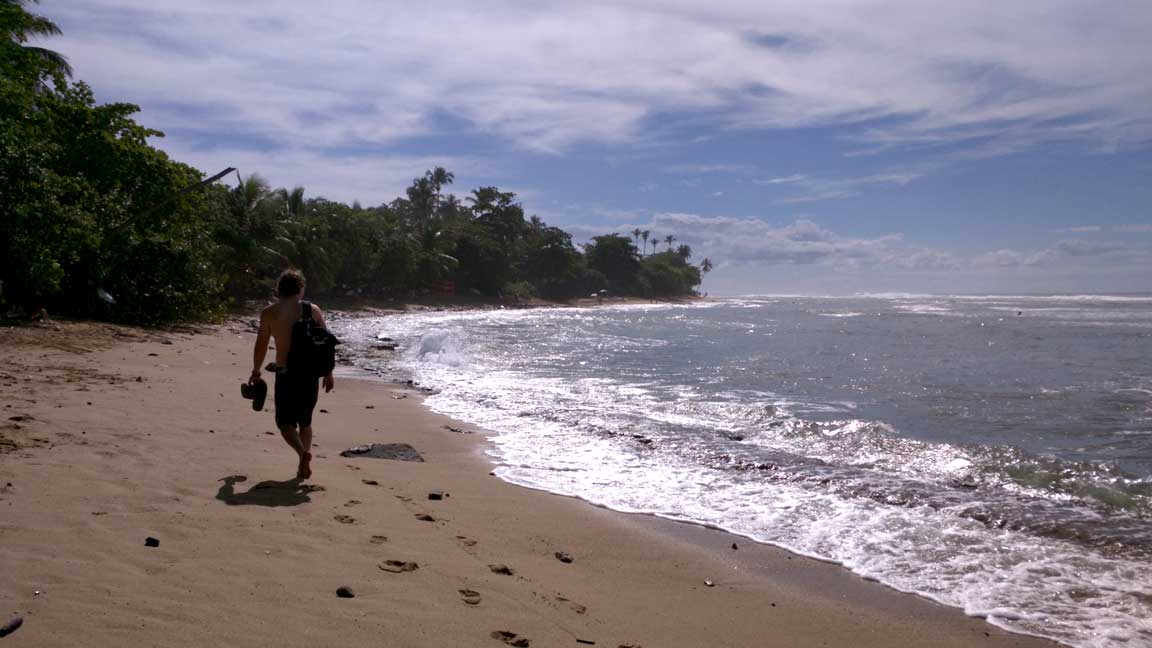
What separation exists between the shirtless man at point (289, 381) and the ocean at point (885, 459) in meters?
1.98

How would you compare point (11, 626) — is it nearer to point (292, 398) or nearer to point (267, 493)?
point (267, 493)

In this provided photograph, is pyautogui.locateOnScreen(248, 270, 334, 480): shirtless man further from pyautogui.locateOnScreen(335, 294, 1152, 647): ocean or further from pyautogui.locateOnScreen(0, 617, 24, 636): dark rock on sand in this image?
pyautogui.locateOnScreen(0, 617, 24, 636): dark rock on sand

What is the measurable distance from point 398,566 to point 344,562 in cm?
27

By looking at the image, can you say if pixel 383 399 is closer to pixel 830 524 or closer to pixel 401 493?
pixel 401 493

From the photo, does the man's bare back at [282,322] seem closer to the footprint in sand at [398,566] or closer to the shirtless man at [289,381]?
the shirtless man at [289,381]

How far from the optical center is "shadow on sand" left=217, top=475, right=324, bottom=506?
4.80m

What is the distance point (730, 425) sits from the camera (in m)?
9.98

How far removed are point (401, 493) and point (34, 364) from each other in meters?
6.63

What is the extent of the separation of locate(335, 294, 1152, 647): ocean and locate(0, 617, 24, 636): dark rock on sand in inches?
159

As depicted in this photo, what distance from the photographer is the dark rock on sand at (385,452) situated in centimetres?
702

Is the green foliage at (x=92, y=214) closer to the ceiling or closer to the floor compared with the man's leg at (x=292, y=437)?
closer to the ceiling

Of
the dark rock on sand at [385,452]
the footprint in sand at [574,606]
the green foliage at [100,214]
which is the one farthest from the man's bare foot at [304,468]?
the green foliage at [100,214]

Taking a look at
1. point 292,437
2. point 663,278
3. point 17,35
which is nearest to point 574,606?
point 292,437

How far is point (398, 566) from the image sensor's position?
401 centimetres
